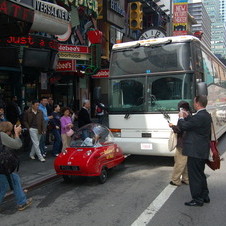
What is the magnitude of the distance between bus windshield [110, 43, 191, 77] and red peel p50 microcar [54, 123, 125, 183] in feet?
6.81

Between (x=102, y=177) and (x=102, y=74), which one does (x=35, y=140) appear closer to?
(x=102, y=177)

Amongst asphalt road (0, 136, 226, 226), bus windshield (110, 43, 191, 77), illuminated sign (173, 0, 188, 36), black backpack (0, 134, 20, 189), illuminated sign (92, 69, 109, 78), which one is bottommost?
asphalt road (0, 136, 226, 226)

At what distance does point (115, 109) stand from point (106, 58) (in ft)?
40.1

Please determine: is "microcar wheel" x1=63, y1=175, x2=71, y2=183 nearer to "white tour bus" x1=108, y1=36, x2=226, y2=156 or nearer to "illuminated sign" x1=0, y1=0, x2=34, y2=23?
"white tour bus" x1=108, y1=36, x2=226, y2=156

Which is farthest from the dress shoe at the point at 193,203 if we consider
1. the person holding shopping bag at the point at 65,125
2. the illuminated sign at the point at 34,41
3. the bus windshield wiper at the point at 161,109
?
the illuminated sign at the point at 34,41

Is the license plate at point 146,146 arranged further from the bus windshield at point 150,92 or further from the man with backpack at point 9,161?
the man with backpack at point 9,161

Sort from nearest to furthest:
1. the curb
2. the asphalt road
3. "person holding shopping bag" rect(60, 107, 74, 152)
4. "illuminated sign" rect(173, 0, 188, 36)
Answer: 1. the asphalt road
2. the curb
3. "person holding shopping bag" rect(60, 107, 74, 152)
4. "illuminated sign" rect(173, 0, 188, 36)

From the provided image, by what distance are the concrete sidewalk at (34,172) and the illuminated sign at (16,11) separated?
12.0 feet

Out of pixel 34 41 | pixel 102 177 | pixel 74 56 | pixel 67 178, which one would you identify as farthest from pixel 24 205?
pixel 74 56

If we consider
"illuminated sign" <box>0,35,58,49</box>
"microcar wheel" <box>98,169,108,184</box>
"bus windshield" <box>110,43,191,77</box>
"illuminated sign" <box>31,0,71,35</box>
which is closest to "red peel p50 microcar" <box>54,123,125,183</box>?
"microcar wheel" <box>98,169,108,184</box>

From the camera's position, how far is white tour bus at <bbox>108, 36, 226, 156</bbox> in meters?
7.73

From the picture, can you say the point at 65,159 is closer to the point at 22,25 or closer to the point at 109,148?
the point at 109,148

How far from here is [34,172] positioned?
7.53 m

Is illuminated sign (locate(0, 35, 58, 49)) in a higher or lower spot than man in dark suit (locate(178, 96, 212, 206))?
higher
